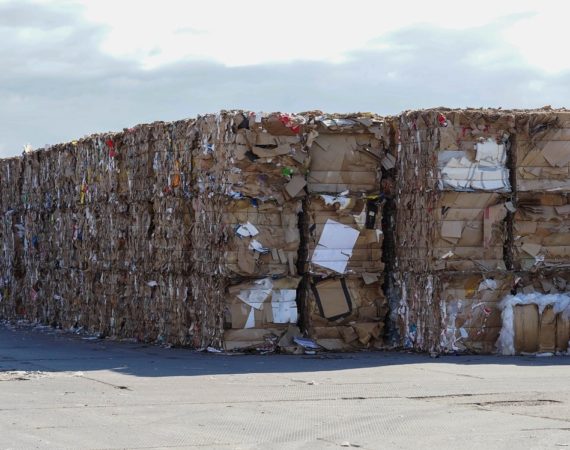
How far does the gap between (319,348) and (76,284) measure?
272 inches

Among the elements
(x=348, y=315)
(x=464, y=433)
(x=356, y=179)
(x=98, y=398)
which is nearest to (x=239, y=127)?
(x=356, y=179)

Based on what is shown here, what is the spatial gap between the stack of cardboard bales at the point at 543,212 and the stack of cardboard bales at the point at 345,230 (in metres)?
2.00

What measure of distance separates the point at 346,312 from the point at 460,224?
7.13 ft

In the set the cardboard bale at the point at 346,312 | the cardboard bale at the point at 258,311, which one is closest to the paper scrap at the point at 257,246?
the cardboard bale at the point at 258,311

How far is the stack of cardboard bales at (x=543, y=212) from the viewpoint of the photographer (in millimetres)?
16578

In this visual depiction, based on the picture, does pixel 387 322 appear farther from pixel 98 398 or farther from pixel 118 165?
pixel 98 398

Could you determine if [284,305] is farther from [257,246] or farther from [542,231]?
[542,231]

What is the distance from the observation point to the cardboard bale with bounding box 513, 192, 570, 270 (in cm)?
1672

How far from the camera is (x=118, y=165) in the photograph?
1961 cm

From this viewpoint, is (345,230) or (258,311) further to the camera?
(345,230)

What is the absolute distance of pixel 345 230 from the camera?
16969mm

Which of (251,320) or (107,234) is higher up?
(107,234)

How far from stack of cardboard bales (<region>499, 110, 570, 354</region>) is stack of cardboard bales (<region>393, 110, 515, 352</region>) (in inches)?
8.2

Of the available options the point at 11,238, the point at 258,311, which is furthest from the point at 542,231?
the point at 11,238
